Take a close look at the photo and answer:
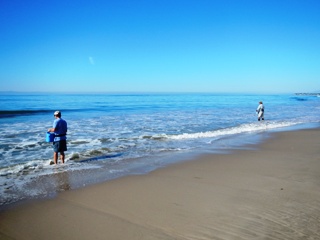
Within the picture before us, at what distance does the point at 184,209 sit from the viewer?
4.40m

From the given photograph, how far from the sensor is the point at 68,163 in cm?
837

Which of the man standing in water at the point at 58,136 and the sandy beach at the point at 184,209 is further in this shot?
the man standing in water at the point at 58,136

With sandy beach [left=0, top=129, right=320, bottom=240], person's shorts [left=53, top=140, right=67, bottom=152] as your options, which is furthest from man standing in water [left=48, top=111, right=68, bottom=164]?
sandy beach [left=0, top=129, right=320, bottom=240]

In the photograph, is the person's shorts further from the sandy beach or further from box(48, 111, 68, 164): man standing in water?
the sandy beach

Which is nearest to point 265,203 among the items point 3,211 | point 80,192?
point 80,192

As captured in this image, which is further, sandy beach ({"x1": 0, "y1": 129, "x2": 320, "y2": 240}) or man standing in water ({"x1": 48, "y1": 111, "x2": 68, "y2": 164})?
man standing in water ({"x1": 48, "y1": 111, "x2": 68, "y2": 164})

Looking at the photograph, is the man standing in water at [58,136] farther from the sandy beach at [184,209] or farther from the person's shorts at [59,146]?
the sandy beach at [184,209]

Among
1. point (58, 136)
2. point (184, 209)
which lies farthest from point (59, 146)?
point (184, 209)

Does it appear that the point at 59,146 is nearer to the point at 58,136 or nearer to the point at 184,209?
the point at 58,136

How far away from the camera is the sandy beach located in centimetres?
364

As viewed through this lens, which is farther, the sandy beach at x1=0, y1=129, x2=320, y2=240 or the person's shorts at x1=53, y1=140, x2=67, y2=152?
the person's shorts at x1=53, y1=140, x2=67, y2=152

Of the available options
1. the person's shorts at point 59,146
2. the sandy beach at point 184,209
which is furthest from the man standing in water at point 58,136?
the sandy beach at point 184,209

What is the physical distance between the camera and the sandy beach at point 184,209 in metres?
3.64

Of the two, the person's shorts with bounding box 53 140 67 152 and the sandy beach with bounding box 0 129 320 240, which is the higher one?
the person's shorts with bounding box 53 140 67 152
